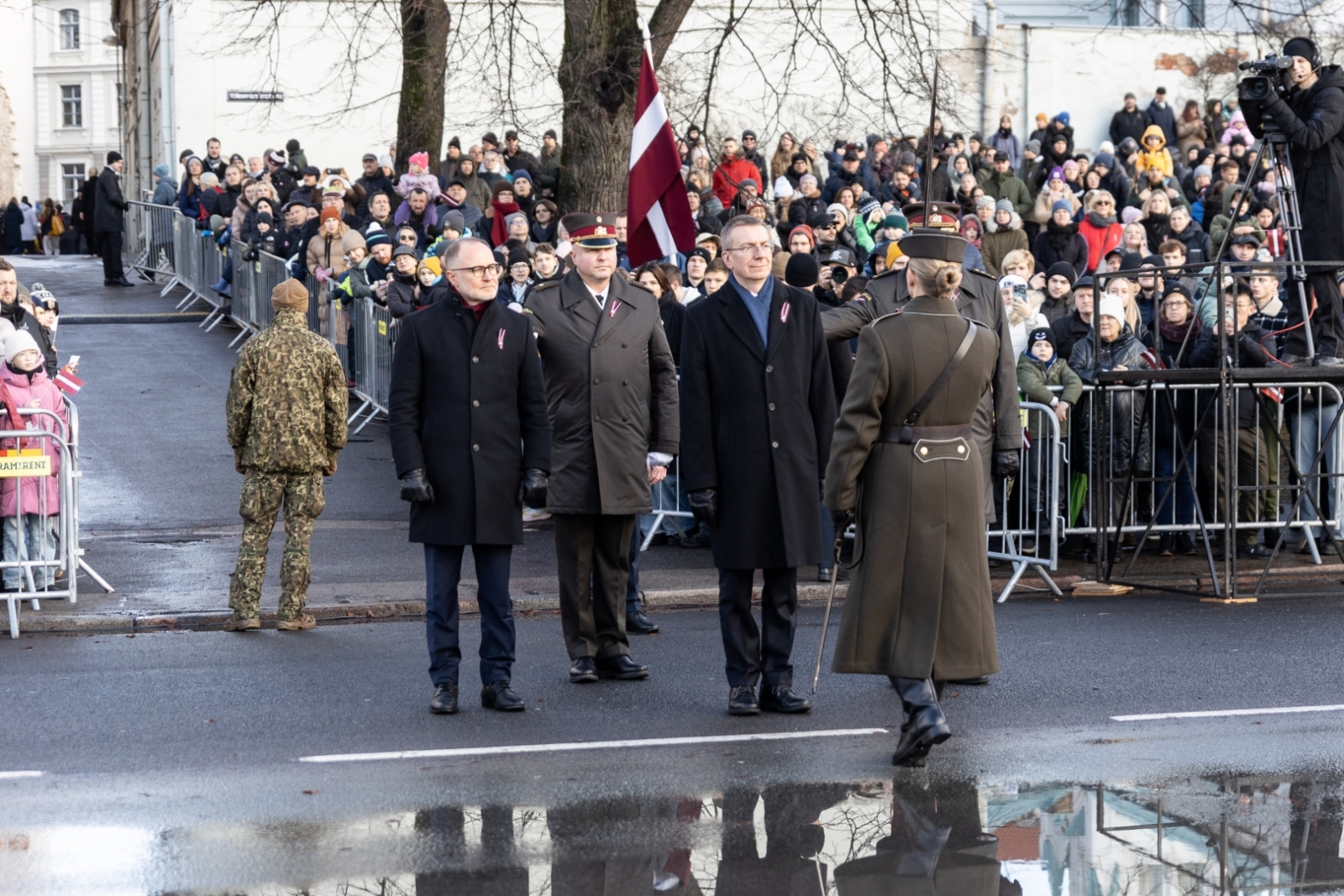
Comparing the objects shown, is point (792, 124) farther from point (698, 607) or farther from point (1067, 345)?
point (698, 607)

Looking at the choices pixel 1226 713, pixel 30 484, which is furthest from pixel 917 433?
pixel 30 484

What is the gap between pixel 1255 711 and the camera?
7.71 metres

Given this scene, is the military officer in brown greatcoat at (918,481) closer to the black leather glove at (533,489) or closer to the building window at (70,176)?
the black leather glove at (533,489)

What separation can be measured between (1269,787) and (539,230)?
12.9m

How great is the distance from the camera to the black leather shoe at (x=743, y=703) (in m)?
7.71

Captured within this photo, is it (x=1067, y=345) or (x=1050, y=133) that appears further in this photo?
(x=1050, y=133)

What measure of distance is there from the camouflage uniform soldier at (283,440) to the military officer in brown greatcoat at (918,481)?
4.20m

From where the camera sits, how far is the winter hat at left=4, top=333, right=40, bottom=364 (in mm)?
10672

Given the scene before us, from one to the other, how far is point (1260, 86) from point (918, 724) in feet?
20.6

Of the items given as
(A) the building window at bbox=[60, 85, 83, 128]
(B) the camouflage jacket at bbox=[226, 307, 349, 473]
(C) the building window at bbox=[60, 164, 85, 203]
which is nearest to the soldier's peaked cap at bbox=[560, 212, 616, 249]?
(B) the camouflage jacket at bbox=[226, 307, 349, 473]

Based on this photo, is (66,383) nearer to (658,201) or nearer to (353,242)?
(658,201)

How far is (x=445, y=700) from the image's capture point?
7770 mm

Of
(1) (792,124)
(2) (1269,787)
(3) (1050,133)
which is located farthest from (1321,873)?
(1) (792,124)

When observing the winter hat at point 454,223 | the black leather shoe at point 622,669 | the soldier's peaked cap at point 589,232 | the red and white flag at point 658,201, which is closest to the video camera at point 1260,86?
the red and white flag at point 658,201
